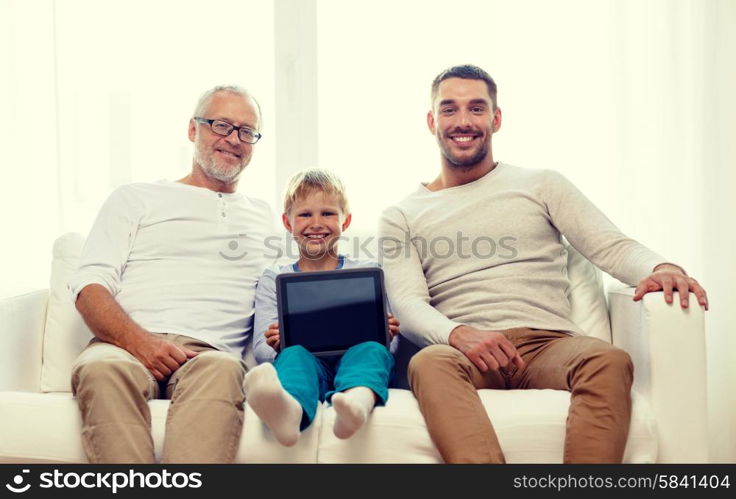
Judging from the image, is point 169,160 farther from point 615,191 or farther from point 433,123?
point 615,191

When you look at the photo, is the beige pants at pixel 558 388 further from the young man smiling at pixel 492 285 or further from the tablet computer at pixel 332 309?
the tablet computer at pixel 332 309

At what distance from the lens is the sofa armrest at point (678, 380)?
1637 millimetres

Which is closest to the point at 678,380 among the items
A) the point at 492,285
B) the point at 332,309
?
the point at 492,285

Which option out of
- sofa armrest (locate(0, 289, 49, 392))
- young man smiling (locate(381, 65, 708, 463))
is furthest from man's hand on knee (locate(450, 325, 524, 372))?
sofa armrest (locate(0, 289, 49, 392))

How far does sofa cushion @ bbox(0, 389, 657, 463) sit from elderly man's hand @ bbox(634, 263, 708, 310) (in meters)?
0.26

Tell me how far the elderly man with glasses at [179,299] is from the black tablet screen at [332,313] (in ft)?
0.63

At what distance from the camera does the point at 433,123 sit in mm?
2178

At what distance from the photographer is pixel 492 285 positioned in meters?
1.97
